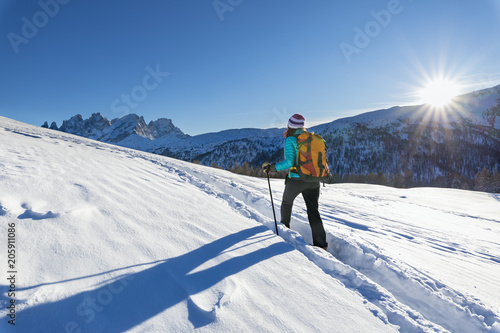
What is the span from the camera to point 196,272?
2.64 meters

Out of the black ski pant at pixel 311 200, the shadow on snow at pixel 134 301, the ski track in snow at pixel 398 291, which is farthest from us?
Result: the black ski pant at pixel 311 200

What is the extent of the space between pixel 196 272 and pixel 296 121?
287 centimetres

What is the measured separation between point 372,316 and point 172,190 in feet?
15.7

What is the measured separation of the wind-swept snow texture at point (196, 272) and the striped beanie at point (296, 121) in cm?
189

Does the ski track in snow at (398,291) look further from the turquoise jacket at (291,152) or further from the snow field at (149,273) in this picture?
the turquoise jacket at (291,152)

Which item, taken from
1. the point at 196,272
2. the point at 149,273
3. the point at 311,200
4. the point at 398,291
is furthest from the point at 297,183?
the point at 149,273

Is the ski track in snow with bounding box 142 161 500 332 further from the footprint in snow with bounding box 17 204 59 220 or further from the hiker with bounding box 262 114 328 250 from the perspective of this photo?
the footprint in snow with bounding box 17 204 59 220

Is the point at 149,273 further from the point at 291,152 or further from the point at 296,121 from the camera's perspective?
the point at 296,121

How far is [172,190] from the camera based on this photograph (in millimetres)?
5883

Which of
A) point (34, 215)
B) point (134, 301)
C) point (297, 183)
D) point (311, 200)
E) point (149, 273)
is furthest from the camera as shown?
point (311, 200)

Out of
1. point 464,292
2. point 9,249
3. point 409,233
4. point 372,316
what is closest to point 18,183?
point 9,249

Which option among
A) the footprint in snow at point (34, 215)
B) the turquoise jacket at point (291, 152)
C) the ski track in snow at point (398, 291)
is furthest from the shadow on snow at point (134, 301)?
the turquoise jacket at point (291, 152)

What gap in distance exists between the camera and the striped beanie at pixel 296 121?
13.7 feet

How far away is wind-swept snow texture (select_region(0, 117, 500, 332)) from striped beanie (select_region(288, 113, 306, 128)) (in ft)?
6.21
